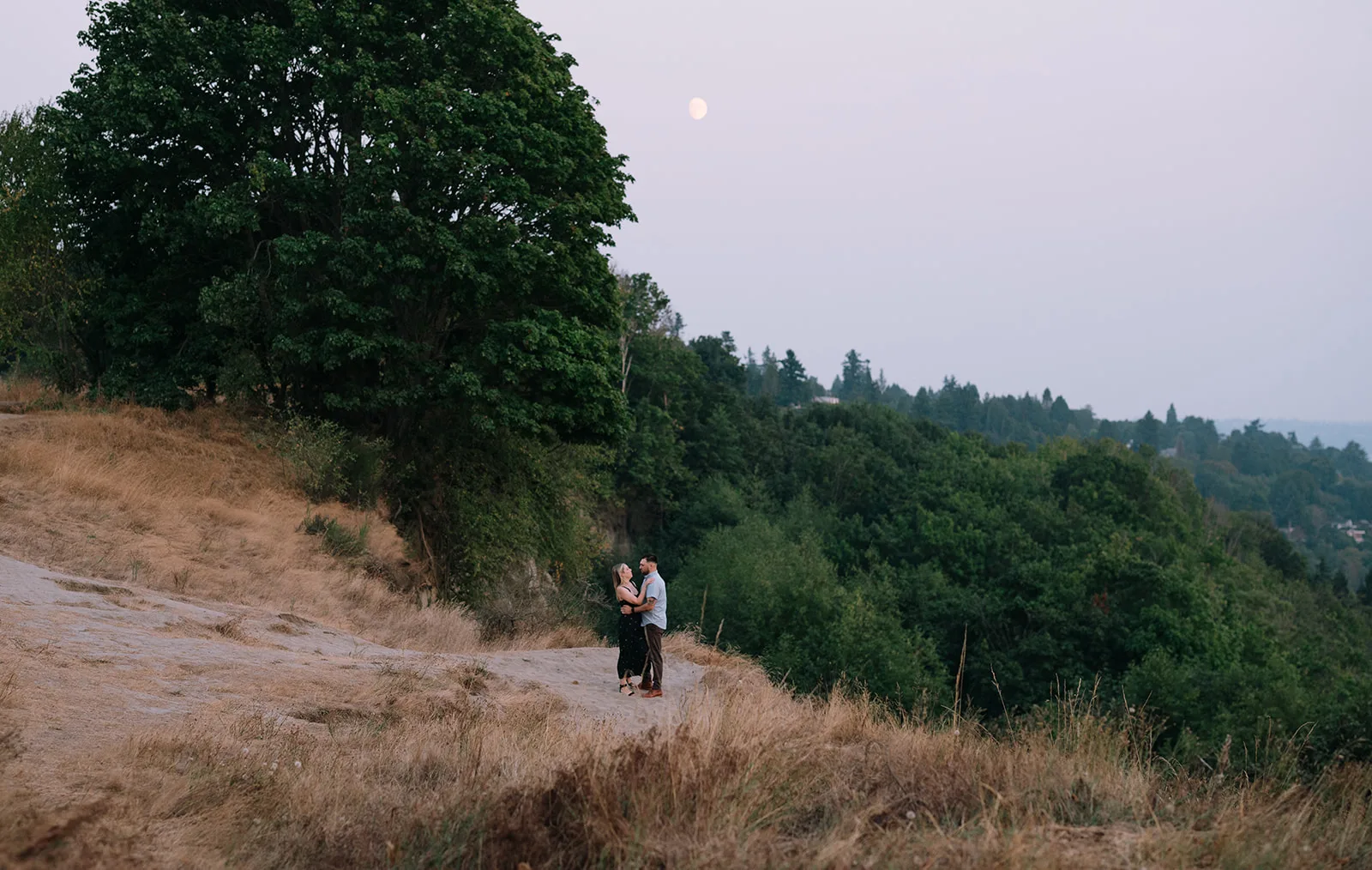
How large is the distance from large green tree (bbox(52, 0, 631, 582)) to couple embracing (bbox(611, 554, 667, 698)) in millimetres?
8559

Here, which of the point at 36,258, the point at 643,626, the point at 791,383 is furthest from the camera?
the point at 791,383

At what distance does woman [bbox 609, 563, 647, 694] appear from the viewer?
467 inches

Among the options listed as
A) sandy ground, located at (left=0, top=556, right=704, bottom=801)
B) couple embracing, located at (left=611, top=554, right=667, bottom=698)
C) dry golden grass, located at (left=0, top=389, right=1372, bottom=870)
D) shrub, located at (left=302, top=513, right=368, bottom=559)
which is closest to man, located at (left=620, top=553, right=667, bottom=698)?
couple embracing, located at (left=611, top=554, right=667, bottom=698)

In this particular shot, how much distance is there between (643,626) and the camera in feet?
39.4

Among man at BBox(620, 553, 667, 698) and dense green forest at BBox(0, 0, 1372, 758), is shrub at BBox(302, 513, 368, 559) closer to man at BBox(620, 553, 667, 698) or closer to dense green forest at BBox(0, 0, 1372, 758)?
dense green forest at BBox(0, 0, 1372, 758)

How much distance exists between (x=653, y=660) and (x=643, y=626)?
1.51ft

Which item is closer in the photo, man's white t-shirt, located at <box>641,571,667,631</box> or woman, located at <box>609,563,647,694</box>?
man's white t-shirt, located at <box>641,571,667,631</box>

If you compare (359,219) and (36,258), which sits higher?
(359,219)

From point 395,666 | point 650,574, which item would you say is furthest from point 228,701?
point 650,574

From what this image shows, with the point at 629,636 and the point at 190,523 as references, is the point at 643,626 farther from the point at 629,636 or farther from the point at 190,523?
the point at 190,523

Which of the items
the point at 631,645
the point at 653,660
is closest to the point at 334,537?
the point at 631,645

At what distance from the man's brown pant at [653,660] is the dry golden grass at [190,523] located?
12.2ft

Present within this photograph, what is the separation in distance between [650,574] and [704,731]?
18.1 feet

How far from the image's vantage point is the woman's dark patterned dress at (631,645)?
12055 mm
